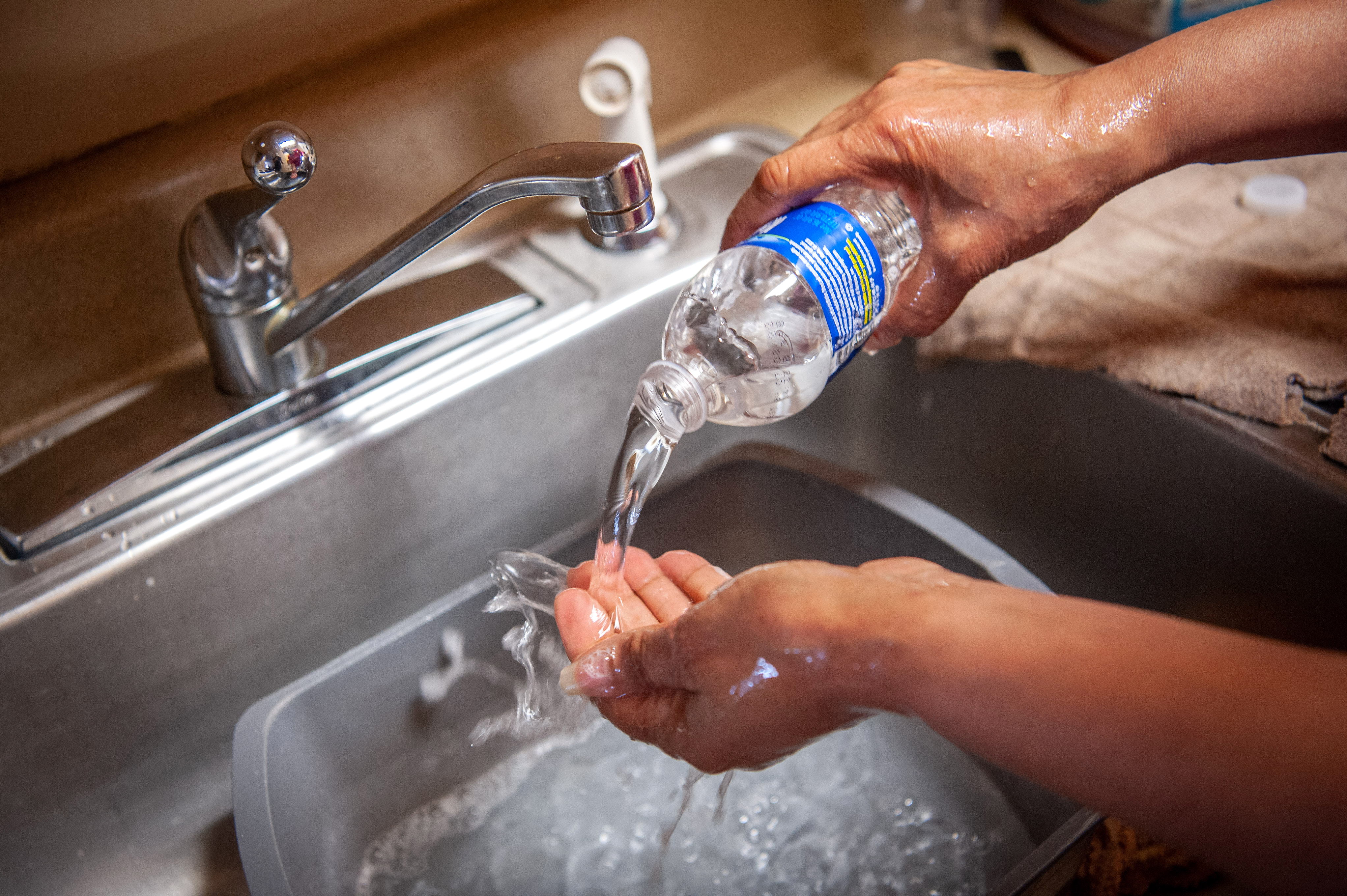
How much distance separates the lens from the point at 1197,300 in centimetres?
82

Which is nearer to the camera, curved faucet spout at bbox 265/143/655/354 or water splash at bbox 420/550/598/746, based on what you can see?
curved faucet spout at bbox 265/143/655/354

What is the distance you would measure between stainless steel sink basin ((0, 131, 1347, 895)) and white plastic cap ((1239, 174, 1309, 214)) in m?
0.27

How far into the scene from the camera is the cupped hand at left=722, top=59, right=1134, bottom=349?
68cm

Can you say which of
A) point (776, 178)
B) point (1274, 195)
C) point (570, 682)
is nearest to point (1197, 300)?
point (1274, 195)

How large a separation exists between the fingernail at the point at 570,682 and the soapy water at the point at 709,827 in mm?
184

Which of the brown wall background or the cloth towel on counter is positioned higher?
the brown wall background

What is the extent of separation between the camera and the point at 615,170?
581 mm

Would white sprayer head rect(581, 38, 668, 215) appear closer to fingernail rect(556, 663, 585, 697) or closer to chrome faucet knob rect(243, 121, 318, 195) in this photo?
chrome faucet knob rect(243, 121, 318, 195)

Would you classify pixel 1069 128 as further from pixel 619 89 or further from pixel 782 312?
pixel 619 89

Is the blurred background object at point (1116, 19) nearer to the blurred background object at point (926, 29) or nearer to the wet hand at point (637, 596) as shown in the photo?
the blurred background object at point (926, 29)

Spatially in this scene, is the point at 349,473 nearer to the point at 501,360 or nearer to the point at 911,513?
the point at 501,360

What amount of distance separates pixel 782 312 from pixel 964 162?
165 mm

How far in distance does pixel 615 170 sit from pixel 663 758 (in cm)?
50

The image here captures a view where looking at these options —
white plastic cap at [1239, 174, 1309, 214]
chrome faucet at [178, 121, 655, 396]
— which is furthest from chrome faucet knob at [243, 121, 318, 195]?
white plastic cap at [1239, 174, 1309, 214]
